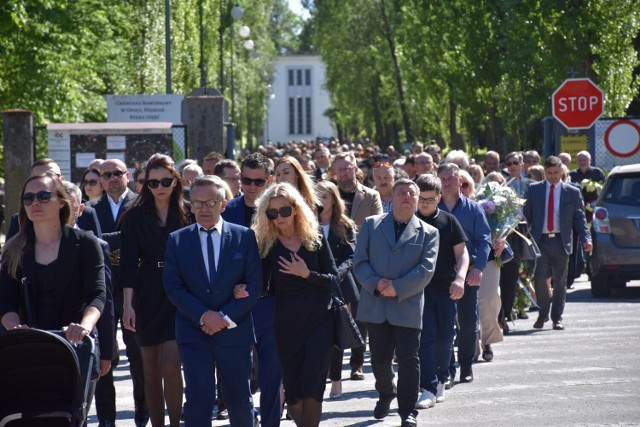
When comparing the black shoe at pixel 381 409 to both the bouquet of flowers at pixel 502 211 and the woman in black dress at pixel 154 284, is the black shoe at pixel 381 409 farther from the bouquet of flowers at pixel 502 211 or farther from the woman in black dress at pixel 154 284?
the bouquet of flowers at pixel 502 211

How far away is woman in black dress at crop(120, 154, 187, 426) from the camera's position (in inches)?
333

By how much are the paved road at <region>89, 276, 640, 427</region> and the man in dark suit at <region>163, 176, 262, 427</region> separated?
1.99 meters

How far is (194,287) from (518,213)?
234 inches

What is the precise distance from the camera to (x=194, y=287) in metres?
7.54

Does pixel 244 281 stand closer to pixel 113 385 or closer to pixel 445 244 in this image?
pixel 113 385

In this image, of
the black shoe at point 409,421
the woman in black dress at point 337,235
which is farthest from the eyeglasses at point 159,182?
the black shoe at point 409,421

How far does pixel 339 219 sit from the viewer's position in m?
9.87

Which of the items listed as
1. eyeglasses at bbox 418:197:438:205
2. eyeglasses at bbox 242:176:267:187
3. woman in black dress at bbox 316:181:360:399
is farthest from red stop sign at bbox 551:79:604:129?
eyeglasses at bbox 242:176:267:187

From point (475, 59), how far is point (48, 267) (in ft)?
117

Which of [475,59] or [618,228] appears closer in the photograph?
[618,228]

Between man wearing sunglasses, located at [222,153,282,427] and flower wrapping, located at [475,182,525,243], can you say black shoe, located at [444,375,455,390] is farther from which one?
man wearing sunglasses, located at [222,153,282,427]

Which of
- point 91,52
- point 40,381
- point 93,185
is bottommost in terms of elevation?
point 40,381

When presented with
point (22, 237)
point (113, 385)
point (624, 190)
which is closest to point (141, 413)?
point (113, 385)

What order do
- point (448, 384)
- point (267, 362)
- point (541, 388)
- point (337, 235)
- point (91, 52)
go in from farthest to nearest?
point (91, 52), point (448, 384), point (541, 388), point (337, 235), point (267, 362)
